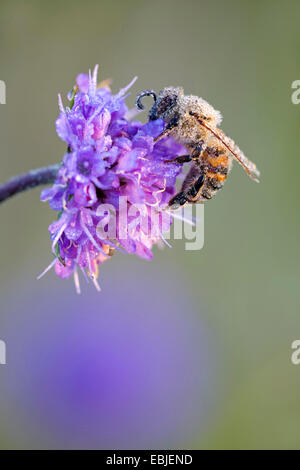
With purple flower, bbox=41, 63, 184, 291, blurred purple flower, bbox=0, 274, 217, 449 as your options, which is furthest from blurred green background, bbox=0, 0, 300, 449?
purple flower, bbox=41, 63, 184, 291

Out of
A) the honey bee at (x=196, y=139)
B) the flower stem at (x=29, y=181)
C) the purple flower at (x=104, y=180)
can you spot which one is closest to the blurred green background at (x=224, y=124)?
the flower stem at (x=29, y=181)

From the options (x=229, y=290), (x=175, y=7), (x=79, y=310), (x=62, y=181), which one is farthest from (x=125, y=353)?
(x=175, y=7)

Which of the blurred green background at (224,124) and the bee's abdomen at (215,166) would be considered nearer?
the bee's abdomen at (215,166)

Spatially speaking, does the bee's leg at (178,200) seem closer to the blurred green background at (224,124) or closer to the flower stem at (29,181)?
the flower stem at (29,181)

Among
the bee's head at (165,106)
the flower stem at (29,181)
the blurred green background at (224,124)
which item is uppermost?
the blurred green background at (224,124)

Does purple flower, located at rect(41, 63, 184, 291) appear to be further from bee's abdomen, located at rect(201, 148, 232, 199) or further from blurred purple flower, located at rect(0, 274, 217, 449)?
blurred purple flower, located at rect(0, 274, 217, 449)

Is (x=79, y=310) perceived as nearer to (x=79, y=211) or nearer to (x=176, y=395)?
(x=176, y=395)

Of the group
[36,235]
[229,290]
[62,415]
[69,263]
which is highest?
[36,235]
